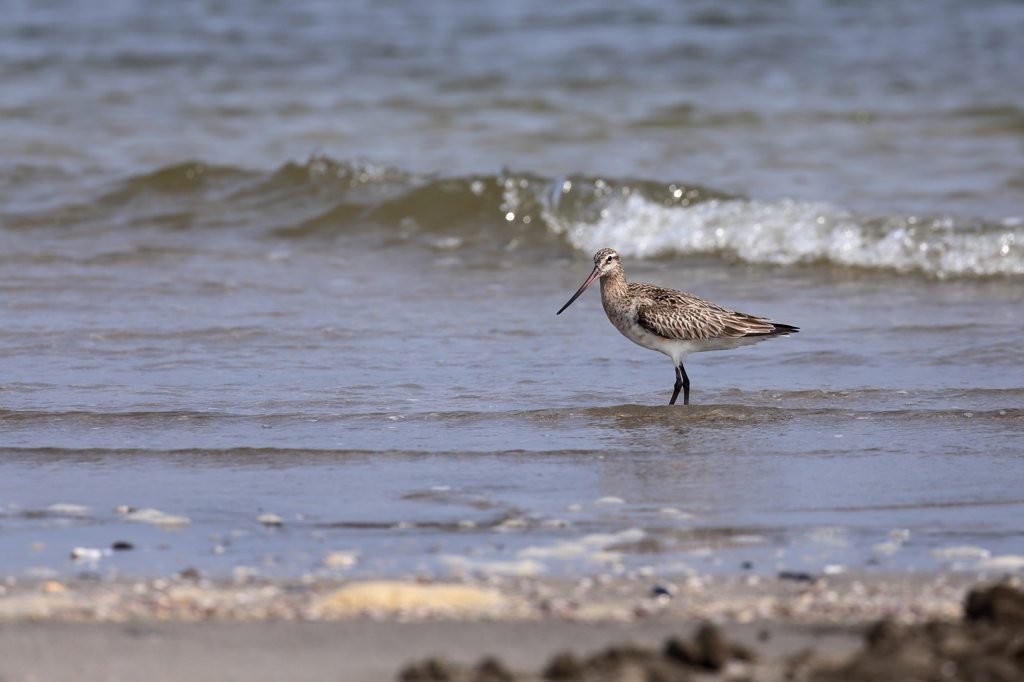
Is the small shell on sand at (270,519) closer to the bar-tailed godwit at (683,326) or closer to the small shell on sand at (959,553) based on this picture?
the small shell on sand at (959,553)

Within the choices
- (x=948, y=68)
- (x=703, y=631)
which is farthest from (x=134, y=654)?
(x=948, y=68)

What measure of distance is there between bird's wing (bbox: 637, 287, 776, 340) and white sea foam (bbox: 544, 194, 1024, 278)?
3.59 m

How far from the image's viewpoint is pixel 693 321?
6645 millimetres

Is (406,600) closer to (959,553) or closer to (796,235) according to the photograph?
(959,553)

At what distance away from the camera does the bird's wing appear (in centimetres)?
662

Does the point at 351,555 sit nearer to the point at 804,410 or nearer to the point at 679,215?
the point at 804,410

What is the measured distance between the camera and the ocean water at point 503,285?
14.4ft

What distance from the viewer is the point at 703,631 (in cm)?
299

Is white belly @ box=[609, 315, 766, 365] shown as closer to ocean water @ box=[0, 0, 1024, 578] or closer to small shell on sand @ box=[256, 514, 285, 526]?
ocean water @ box=[0, 0, 1024, 578]

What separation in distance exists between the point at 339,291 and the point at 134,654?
604cm

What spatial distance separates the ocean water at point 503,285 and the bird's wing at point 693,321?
1.02ft

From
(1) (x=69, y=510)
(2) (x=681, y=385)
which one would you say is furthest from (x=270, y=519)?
(2) (x=681, y=385)

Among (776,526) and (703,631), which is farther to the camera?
(776,526)

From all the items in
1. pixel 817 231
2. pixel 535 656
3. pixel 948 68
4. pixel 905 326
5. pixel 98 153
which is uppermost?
pixel 948 68
